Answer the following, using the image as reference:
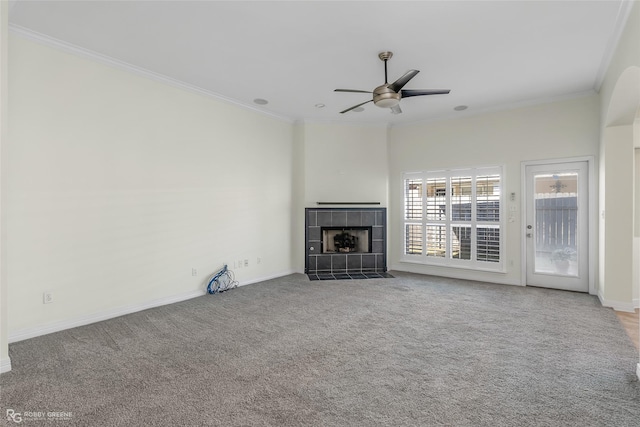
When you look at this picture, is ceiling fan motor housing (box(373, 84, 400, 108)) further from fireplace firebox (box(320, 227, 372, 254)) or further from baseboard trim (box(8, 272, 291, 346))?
baseboard trim (box(8, 272, 291, 346))

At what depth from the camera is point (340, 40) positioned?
3.37 metres

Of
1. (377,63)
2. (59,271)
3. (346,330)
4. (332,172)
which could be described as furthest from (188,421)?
(332,172)

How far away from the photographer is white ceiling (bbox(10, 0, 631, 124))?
9.34ft

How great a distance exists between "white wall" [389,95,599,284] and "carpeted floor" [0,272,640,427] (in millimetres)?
2039

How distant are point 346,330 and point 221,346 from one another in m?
1.24

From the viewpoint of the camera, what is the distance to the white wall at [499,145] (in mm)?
4902

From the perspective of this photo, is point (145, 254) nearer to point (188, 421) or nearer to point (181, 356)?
point (181, 356)

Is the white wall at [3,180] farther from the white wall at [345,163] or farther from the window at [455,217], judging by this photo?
the window at [455,217]

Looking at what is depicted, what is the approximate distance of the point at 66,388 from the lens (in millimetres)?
2279

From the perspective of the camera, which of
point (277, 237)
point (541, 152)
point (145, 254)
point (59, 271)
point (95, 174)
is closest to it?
point (59, 271)

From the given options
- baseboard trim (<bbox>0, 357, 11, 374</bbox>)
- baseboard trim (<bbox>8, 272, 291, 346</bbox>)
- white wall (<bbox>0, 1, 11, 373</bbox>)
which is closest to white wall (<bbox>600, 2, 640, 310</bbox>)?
baseboard trim (<bbox>8, 272, 291, 346</bbox>)

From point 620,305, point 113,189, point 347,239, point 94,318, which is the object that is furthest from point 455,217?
point 94,318

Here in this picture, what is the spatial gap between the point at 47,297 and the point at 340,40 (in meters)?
3.94

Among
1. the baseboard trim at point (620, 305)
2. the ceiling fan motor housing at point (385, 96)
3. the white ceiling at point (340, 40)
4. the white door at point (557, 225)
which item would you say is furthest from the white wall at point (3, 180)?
the white door at point (557, 225)
